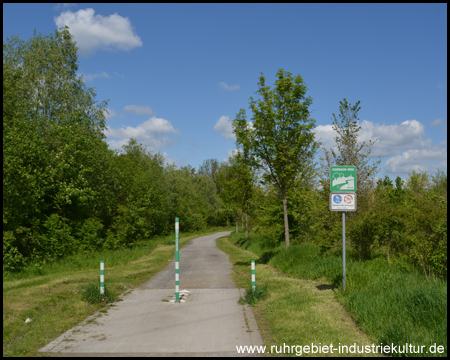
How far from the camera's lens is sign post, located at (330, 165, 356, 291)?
32.0 ft

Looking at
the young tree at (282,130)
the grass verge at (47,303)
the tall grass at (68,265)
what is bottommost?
the tall grass at (68,265)

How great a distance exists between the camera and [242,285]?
12.5 m

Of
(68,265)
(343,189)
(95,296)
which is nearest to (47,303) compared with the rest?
(95,296)

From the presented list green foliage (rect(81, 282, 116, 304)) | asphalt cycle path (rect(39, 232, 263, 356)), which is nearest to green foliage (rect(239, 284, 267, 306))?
asphalt cycle path (rect(39, 232, 263, 356))

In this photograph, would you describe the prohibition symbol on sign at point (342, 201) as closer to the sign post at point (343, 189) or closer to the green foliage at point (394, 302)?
the sign post at point (343, 189)

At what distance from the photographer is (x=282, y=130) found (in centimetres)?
1673

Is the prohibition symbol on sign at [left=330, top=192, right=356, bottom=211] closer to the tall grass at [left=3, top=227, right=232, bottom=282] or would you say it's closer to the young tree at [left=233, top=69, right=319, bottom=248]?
the young tree at [left=233, top=69, right=319, bottom=248]

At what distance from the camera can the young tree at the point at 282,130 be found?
16.4 m

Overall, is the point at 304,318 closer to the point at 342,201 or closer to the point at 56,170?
the point at 342,201

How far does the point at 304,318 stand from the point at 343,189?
3.59m

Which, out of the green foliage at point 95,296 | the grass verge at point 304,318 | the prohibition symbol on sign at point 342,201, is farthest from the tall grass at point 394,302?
the green foliage at point 95,296

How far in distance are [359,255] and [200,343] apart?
7.65 m

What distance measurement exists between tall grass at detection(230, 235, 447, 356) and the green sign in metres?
2.08

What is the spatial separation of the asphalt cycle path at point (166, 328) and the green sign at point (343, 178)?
3.66m
